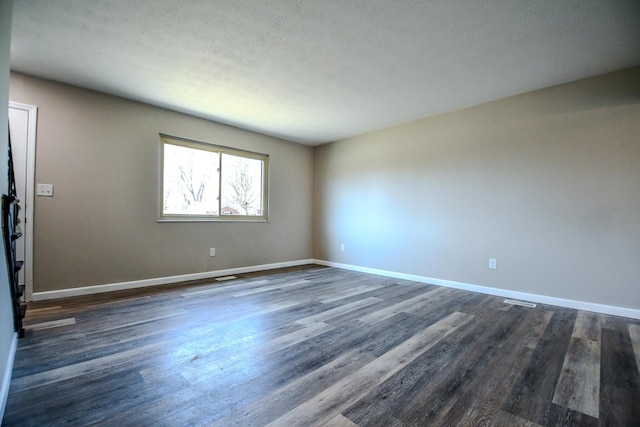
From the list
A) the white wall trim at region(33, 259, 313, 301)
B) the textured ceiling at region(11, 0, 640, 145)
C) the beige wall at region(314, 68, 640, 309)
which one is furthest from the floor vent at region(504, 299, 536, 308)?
the white wall trim at region(33, 259, 313, 301)

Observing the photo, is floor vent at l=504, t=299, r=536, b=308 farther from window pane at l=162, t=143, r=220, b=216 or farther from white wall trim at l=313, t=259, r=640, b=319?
window pane at l=162, t=143, r=220, b=216

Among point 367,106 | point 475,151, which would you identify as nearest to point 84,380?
point 367,106

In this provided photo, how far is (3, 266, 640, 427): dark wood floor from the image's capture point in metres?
1.34

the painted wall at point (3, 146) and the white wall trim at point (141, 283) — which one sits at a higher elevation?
the painted wall at point (3, 146)

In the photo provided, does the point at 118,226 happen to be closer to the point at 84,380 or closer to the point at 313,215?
the point at 84,380

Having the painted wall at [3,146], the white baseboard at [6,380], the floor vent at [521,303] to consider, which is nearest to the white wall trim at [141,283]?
the white baseboard at [6,380]

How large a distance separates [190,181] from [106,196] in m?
1.06

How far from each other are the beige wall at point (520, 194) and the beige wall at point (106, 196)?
2.62 m

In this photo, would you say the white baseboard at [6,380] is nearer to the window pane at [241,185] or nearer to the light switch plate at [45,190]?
the light switch plate at [45,190]

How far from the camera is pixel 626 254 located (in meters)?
2.76

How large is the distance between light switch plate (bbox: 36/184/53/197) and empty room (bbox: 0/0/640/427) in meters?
0.10

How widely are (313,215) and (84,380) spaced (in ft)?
14.8

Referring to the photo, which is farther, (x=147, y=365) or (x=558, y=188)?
(x=558, y=188)

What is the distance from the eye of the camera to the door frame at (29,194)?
2.93m
